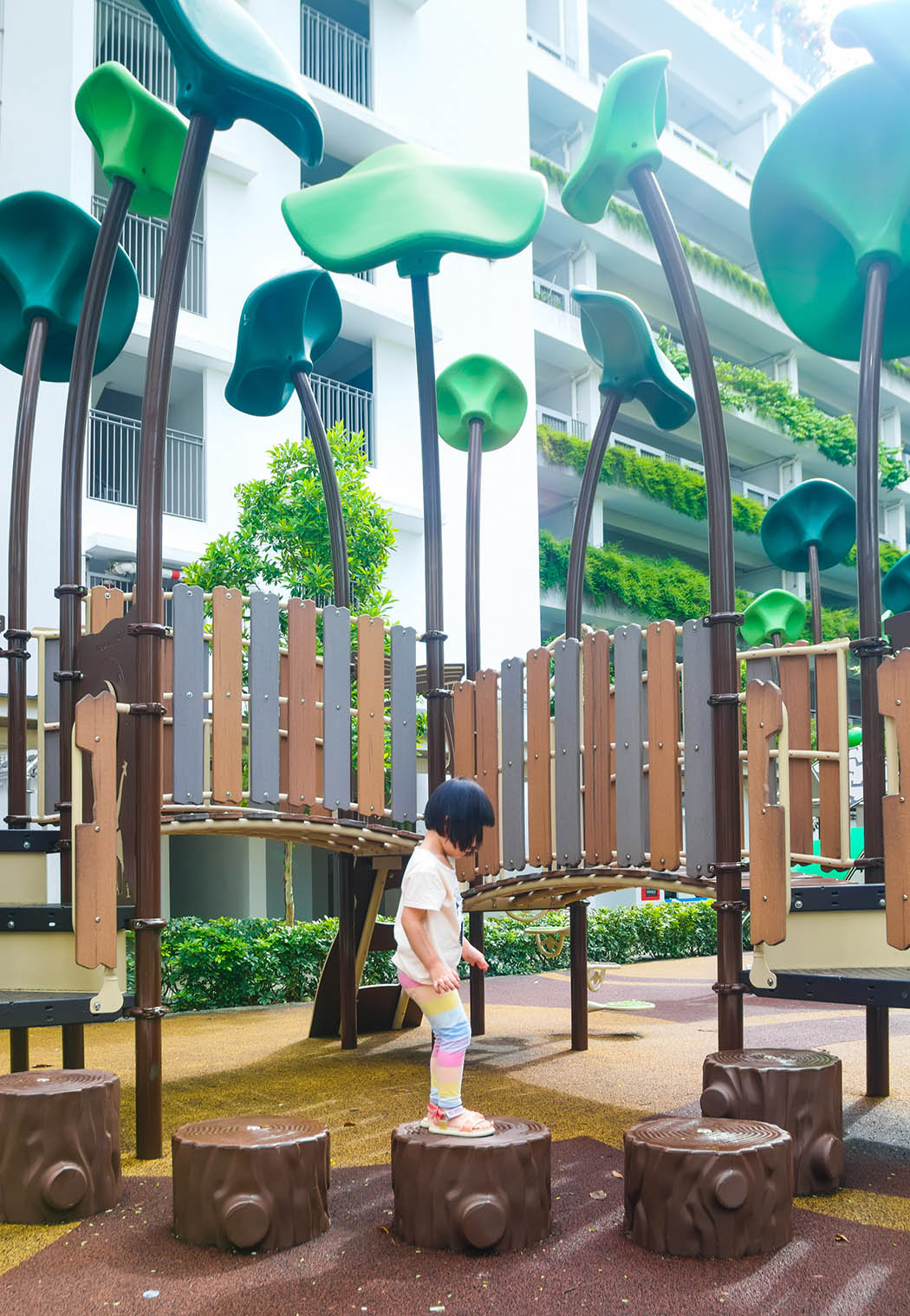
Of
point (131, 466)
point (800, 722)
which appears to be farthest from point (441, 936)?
point (131, 466)

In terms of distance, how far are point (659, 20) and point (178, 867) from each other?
1032 inches

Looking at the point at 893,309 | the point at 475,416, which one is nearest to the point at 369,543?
the point at 475,416

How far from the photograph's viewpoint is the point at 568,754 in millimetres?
6805

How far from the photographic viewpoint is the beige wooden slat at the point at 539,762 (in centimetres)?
693

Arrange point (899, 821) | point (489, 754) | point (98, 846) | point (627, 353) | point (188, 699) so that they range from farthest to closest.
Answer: point (627, 353)
point (489, 754)
point (188, 699)
point (98, 846)
point (899, 821)

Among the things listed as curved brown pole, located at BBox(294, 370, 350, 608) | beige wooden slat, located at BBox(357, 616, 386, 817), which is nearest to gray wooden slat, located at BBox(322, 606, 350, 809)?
beige wooden slat, located at BBox(357, 616, 386, 817)

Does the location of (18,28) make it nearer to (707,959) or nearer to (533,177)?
(533,177)

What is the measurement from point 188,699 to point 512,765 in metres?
2.00

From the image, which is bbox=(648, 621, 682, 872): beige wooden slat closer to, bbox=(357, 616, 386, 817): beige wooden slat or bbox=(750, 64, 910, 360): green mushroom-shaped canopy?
bbox=(357, 616, 386, 817): beige wooden slat

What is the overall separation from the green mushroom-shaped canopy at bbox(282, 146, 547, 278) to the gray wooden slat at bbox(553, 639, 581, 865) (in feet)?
7.88

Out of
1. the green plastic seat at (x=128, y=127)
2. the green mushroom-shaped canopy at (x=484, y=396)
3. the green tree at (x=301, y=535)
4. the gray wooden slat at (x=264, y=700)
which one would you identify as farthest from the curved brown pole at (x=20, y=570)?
the green tree at (x=301, y=535)

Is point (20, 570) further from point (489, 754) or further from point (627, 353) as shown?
point (627, 353)

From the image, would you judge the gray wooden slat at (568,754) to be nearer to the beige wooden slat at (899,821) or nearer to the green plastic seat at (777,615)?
the beige wooden slat at (899,821)

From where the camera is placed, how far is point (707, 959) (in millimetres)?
16484
